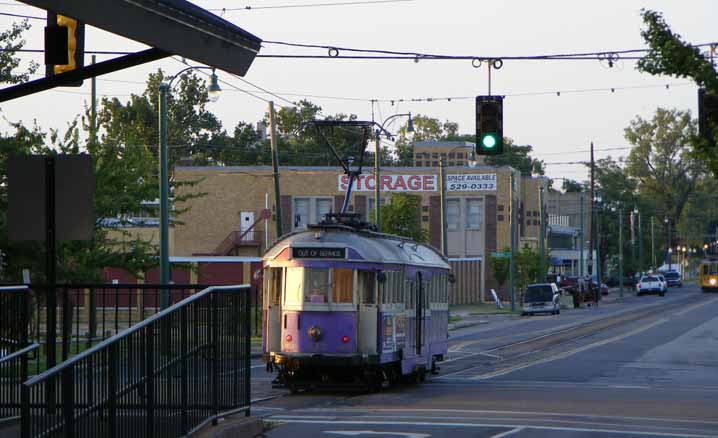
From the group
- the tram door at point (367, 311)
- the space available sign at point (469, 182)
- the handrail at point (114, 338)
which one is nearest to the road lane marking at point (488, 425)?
the handrail at point (114, 338)

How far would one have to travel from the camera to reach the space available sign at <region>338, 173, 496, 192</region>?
8550 centimetres

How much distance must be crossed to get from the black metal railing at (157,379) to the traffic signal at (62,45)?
2405 millimetres

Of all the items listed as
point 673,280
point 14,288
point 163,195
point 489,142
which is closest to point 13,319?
point 14,288

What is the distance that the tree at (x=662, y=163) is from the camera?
494ft

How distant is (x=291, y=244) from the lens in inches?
934

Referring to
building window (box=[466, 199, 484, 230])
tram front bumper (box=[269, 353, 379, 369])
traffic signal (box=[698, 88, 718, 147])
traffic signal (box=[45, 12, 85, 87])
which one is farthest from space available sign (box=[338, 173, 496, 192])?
traffic signal (box=[45, 12, 85, 87])

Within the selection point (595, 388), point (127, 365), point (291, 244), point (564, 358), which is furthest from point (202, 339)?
point (564, 358)

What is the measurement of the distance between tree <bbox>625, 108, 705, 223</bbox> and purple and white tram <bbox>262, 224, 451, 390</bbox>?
130m

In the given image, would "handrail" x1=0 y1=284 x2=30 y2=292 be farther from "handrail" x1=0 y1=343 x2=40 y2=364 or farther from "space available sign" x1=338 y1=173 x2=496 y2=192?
"space available sign" x1=338 y1=173 x2=496 y2=192

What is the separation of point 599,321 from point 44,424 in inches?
2065

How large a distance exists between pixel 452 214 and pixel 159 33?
3055 inches

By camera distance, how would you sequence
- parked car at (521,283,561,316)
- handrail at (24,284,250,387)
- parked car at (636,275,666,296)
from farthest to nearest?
1. parked car at (636,275,666,296)
2. parked car at (521,283,561,316)
3. handrail at (24,284,250,387)

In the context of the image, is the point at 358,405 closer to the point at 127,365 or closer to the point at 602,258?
the point at 127,365

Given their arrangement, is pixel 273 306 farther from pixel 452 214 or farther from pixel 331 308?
pixel 452 214
